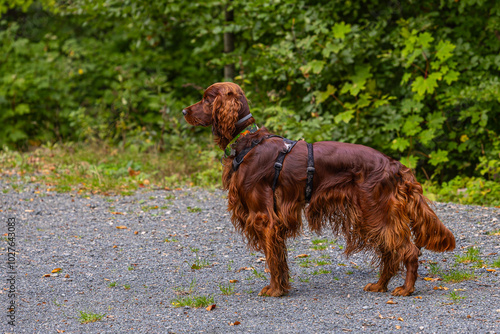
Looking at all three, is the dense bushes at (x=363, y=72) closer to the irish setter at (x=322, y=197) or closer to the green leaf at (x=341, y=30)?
the green leaf at (x=341, y=30)

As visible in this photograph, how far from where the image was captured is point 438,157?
8.85 metres

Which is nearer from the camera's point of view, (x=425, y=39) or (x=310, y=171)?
(x=310, y=171)

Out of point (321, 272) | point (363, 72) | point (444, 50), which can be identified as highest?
point (444, 50)

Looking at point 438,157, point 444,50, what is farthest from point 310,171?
point 438,157

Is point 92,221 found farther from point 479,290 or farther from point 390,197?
point 479,290

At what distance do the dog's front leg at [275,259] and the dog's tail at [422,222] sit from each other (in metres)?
1.02

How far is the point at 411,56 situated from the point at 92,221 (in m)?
5.24

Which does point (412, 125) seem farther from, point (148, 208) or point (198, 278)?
point (198, 278)

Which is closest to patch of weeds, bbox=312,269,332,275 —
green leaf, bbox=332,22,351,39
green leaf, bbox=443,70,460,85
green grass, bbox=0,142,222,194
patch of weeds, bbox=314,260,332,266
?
patch of weeds, bbox=314,260,332,266

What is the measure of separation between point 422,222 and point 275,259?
1171 mm

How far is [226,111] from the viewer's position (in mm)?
4348

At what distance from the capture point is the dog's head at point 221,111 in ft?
14.3

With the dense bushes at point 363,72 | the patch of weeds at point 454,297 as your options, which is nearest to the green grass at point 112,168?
the dense bushes at point 363,72

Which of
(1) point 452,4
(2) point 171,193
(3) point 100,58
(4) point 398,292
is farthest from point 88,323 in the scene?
(3) point 100,58
